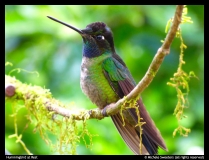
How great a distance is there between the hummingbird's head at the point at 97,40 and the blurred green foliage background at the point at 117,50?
1072mm

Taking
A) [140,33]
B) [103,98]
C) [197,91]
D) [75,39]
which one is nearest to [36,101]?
[103,98]

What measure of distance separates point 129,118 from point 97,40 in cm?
78

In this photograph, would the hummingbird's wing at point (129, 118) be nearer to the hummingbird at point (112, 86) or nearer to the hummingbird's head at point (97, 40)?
the hummingbird at point (112, 86)

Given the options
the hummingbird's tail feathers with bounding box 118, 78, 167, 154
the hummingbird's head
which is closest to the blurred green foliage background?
the hummingbird's head

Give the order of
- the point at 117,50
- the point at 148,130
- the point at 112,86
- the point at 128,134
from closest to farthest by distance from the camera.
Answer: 1. the point at 148,130
2. the point at 112,86
3. the point at 128,134
4. the point at 117,50

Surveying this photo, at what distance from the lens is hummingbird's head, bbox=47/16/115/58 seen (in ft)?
12.8

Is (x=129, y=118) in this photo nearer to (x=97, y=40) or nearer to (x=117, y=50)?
(x=97, y=40)

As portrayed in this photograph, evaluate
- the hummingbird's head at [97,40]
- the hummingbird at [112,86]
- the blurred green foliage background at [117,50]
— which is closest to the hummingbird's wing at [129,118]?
the hummingbird at [112,86]

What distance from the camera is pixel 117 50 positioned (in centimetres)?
529

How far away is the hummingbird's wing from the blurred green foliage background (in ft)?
3.81

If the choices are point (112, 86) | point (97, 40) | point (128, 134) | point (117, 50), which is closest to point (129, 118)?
point (128, 134)

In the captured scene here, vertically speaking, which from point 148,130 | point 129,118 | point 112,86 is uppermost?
point 112,86

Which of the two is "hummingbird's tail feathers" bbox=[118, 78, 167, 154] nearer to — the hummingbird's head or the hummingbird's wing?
the hummingbird's wing

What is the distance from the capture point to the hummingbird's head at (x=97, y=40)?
12.8 ft
